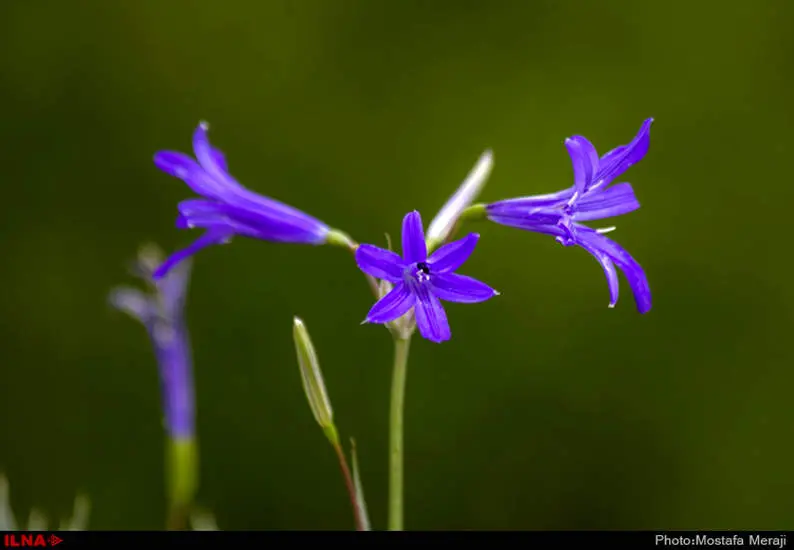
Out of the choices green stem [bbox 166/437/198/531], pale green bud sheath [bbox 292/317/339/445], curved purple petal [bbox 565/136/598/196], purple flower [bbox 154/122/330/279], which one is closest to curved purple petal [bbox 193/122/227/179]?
purple flower [bbox 154/122/330/279]

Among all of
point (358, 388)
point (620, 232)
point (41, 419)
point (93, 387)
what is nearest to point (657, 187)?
point (620, 232)

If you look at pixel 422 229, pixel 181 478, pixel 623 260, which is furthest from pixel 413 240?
pixel 181 478

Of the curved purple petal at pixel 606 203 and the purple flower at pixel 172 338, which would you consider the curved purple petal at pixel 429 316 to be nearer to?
the curved purple petal at pixel 606 203

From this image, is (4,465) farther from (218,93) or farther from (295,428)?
(218,93)

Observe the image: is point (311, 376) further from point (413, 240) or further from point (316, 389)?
point (413, 240)

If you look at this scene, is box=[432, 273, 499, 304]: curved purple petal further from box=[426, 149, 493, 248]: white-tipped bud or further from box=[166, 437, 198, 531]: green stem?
box=[166, 437, 198, 531]: green stem
